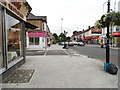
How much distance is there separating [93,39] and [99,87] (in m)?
60.7

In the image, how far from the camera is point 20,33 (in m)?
8.34

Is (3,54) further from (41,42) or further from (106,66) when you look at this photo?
(41,42)

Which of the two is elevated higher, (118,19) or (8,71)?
(118,19)

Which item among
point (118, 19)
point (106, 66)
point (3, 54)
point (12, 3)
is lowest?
point (106, 66)

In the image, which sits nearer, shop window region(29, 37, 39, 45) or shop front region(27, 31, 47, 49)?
shop front region(27, 31, 47, 49)

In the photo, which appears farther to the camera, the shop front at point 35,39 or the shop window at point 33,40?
the shop window at point 33,40

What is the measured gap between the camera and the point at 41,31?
81.3 ft

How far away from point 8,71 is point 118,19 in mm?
5842

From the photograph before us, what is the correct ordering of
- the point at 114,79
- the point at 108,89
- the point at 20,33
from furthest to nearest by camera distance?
the point at 20,33
the point at 114,79
the point at 108,89

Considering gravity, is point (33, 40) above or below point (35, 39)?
below

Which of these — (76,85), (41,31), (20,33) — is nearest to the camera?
(76,85)

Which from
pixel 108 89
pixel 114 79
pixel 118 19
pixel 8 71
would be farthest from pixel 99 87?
pixel 8 71

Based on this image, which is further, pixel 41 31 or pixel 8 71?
pixel 41 31

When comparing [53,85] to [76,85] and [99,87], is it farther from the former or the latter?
[99,87]
